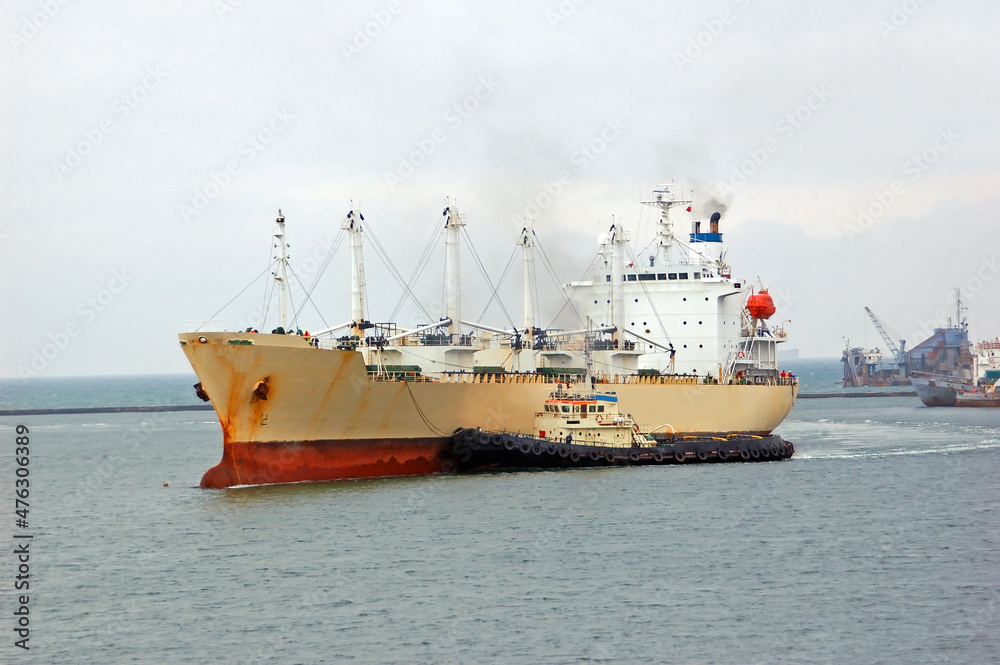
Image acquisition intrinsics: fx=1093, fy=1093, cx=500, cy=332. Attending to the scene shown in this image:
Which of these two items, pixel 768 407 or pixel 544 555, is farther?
pixel 768 407

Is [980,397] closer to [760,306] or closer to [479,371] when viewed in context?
[760,306]

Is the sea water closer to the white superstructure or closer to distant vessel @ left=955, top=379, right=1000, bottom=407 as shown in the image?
the white superstructure

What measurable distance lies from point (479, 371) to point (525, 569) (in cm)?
1993

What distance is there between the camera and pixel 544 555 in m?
26.1

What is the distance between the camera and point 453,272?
44.6 meters

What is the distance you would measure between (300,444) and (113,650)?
54.3ft

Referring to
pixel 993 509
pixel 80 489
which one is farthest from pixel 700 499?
pixel 80 489

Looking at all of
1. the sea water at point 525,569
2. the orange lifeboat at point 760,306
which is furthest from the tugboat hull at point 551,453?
the orange lifeboat at point 760,306

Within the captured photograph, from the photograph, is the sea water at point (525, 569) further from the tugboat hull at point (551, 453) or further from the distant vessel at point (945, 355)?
the distant vessel at point (945, 355)

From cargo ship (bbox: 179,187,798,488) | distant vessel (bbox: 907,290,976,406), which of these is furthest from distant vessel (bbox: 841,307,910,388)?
cargo ship (bbox: 179,187,798,488)

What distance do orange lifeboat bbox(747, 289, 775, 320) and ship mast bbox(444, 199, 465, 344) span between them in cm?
1704

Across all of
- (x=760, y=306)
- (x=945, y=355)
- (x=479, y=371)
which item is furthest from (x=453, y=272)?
(x=945, y=355)

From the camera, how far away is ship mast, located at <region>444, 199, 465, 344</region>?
146ft

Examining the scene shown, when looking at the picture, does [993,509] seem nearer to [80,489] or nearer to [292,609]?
[292,609]
